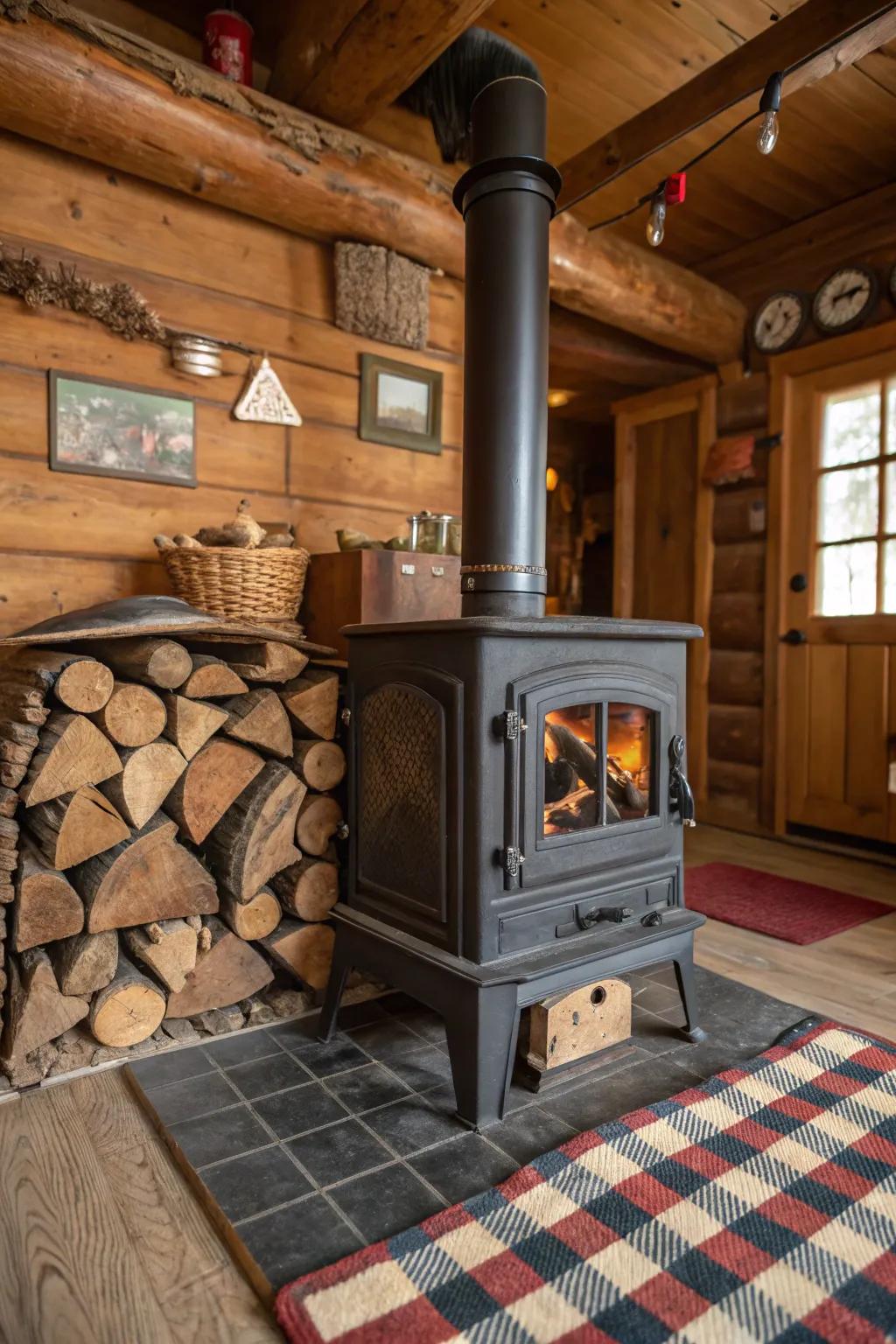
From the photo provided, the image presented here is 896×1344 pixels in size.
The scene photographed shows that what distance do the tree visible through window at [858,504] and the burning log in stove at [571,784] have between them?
2.24 meters

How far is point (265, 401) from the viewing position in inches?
96.6

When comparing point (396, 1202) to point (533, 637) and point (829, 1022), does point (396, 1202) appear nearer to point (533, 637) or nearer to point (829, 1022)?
point (533, 637)

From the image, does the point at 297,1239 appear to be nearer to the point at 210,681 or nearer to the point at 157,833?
the point at 157,833

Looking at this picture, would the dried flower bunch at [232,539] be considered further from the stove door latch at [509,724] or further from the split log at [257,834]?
the stove door latch at [509,724]

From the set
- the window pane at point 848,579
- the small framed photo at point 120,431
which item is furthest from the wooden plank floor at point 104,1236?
the window pane at point 848,579

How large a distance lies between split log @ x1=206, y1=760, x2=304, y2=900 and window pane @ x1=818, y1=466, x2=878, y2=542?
2737 millimetres

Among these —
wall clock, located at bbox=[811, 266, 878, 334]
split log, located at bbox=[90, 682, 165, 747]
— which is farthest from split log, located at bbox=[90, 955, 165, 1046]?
wall clock, located at bbox=[811, 266, 878, 334]

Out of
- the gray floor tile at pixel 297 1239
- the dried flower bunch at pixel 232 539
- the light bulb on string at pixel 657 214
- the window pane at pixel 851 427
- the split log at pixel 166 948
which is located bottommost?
the gray floor tile at pixel 297 1239

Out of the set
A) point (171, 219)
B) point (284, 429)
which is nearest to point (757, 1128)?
point (284, 429)

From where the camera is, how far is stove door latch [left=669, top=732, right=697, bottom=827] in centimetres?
187

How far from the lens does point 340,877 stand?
202 cm

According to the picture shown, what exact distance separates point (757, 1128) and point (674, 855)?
0.59 meters

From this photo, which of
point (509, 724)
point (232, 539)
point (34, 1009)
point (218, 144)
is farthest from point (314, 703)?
point (218, 144)

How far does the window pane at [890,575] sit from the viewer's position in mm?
3420
